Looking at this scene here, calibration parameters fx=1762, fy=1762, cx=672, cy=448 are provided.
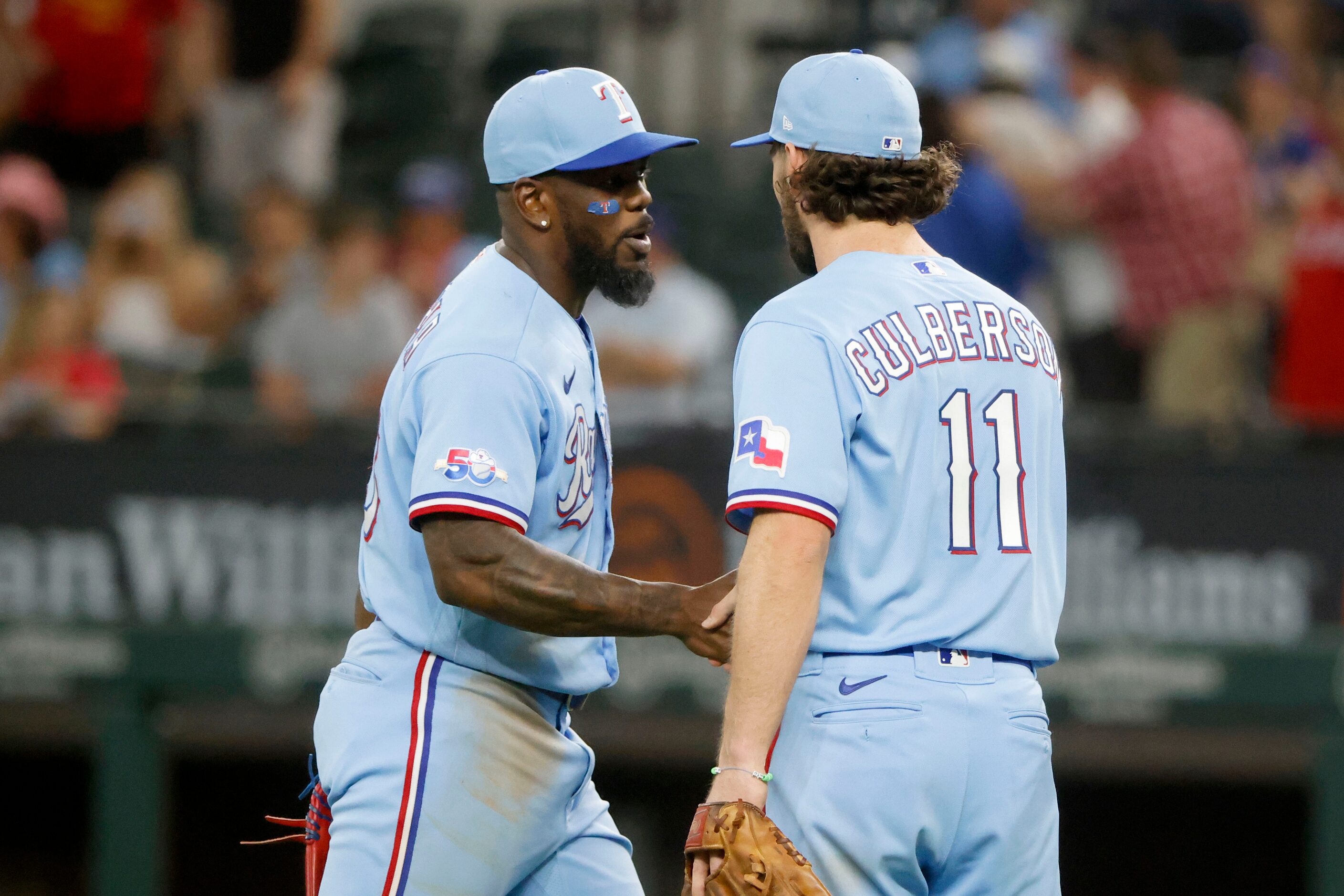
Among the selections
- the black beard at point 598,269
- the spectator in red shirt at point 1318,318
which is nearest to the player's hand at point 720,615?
the black beard at point 598,269

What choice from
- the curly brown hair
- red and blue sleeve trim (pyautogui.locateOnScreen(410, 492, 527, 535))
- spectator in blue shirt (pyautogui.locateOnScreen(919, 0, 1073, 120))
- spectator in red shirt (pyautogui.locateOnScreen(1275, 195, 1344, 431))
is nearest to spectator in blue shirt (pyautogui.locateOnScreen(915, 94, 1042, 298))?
spectator in blue shirt (pyautogui.locateOnScreen(919, 0, 1073, 120))

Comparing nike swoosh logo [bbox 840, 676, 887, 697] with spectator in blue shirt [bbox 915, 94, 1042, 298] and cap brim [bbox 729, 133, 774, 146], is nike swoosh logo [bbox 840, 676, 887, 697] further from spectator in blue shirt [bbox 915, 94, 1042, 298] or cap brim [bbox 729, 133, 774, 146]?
spectator in blue shirt [bbox 915, 94, 1042, 298]

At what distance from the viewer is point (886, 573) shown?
286 centimetres

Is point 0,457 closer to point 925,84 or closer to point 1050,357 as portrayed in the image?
point 925,84

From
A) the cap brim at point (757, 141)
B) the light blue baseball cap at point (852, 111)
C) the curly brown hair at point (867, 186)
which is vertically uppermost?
the light blue baseball cap at point (852, 111)

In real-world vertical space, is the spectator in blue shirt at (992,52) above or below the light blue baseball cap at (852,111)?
above

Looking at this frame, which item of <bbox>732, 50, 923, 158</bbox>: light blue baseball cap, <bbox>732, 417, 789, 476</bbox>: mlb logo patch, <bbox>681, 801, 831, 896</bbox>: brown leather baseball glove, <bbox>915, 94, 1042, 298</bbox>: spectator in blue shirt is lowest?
<bbox>681, 801, 831, 896</bbox>: brown leather baseball glove

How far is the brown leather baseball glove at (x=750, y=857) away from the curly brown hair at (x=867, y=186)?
104 cm

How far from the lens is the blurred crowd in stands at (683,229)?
23.2 ft

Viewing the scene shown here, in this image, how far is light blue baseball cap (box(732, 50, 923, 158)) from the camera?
9.83 ft

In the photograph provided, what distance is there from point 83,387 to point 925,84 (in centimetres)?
381

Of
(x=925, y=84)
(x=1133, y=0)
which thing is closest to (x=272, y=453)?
(x=925, y=84)

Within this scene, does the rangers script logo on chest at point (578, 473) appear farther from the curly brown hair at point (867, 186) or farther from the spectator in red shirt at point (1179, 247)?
the spectator in red shirt at point (1179, 247)

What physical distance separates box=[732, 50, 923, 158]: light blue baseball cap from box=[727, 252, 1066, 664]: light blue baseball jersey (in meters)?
0.25
